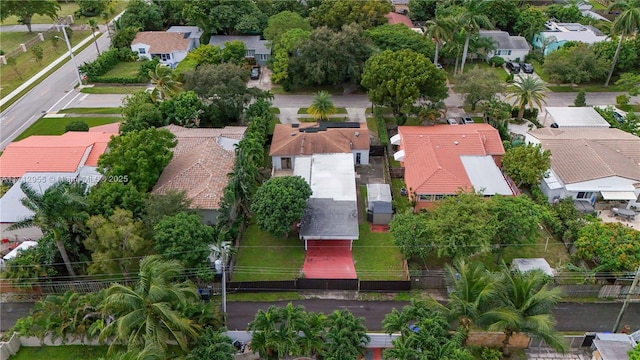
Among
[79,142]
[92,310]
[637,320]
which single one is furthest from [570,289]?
[79,142]

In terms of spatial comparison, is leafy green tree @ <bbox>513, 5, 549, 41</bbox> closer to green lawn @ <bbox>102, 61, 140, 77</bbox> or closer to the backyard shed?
the backyard shed

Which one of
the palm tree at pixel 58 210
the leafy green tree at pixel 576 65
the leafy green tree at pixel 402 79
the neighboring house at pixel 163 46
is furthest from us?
the neighboring house at pixel 163 46

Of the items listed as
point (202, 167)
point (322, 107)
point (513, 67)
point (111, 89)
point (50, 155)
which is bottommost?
point (111, 89)

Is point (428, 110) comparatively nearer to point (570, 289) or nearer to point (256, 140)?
point (256, 140)

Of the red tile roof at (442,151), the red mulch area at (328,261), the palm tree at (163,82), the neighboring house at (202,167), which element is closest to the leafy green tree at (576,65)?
the red tile roof at (442,151)

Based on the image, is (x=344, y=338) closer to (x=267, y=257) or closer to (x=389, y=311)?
(x=389, y=311)

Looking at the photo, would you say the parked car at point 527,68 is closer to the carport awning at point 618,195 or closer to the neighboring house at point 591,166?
the neighboring house at point 591,166

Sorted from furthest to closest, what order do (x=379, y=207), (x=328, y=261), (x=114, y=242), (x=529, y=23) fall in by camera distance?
(x=529, y=23)
(x=379, y=207)
(x=328, y=261)
(x=114, y=242)

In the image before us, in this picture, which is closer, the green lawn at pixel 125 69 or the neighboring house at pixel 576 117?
the neighboring house at pixel 576 117

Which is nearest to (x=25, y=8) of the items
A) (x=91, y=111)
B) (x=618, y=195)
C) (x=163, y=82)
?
(x=91, y=111)
